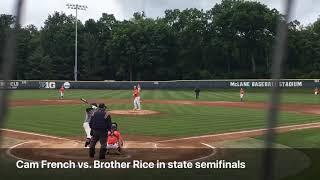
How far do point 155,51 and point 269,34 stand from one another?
1163cm

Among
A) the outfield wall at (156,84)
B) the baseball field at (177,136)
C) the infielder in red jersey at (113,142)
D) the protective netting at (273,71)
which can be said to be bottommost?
the baseball field at (177,136)

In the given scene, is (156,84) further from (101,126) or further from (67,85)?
(101,126)

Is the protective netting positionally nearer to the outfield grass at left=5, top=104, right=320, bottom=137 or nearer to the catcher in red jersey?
the outfield grass at left=5, top=104, right=320, bottom=137

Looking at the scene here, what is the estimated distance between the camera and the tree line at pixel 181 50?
54.4 m

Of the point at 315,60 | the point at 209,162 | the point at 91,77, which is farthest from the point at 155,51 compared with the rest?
the point at 209,162

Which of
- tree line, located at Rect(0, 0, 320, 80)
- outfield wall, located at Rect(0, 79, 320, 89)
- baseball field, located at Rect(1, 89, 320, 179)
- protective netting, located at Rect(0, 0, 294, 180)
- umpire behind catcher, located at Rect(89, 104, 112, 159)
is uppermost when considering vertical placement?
tree line, located at Rect(0, 0, 320, 80)

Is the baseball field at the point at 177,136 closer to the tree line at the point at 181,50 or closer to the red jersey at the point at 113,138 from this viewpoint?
the red jersey at the point at 113,138

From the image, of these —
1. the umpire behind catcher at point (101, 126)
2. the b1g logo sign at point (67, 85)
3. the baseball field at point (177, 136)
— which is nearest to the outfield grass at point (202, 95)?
the b1g logo sign at point (67, 85)

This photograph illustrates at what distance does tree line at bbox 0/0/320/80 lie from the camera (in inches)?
2143

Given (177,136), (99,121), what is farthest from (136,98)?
(99,121)

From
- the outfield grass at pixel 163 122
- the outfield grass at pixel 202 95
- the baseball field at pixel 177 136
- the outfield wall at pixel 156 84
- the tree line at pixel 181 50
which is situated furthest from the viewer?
the tree line at pixel 181 50

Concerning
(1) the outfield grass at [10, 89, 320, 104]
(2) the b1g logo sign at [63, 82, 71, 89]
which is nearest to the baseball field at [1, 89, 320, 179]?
(1) the outfield grass at [10, 89, 320, 104]

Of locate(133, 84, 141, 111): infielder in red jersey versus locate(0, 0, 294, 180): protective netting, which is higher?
locate(0, 0, 294, 180): protective netting

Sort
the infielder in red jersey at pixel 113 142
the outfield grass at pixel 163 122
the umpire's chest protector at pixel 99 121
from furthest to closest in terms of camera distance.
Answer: the outfield grass at pixel 163 122
the infielder in red jersey at pixel 113 142
the umpire's chest protector at pixel 99 121
